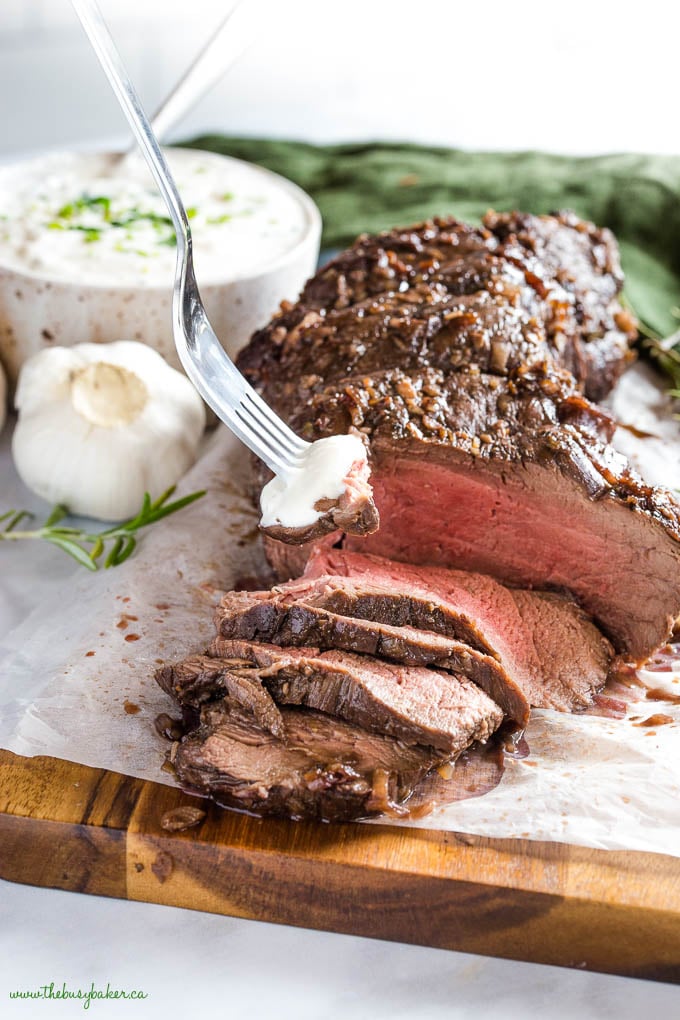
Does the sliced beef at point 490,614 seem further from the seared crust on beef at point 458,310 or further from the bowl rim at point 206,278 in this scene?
the bowl rim at point 206,278

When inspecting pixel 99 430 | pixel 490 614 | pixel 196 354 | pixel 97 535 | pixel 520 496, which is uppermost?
pixel 196 354

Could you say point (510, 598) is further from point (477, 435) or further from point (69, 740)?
point (69, 740)

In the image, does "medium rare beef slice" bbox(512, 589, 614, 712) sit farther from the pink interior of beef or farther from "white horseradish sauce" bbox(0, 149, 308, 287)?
"white horseradish sauce" bbox(0, 149, 308, 287)

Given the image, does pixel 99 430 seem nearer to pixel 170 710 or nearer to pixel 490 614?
pixel 170 710

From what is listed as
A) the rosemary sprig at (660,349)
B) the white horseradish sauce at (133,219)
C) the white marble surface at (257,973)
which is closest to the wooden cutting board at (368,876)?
the white marble surface at (257,973)

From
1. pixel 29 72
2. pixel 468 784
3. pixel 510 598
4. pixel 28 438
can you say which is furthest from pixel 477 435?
pixel 29 72

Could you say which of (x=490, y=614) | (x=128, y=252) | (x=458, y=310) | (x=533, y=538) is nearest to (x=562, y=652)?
(x=490, y=614)

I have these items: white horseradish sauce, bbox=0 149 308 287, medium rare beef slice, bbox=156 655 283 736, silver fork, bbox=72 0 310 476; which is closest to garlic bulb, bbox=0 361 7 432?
white horseradish sauce, bbox=0 149 308 287
